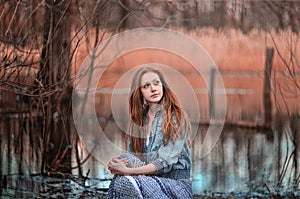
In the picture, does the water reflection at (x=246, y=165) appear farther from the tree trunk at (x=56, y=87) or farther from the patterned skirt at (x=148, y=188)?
the patterned skirt at (x=148, y=188)

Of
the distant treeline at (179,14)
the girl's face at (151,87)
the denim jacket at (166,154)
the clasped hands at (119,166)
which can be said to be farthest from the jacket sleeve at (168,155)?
the distant treeline at (179,14)

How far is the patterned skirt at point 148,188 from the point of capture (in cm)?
290

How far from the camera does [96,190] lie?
4238 mm

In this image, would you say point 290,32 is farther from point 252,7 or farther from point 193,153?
point 193,153

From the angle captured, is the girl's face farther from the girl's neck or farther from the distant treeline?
the distant treeline

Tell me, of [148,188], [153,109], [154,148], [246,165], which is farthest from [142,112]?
[246,165]

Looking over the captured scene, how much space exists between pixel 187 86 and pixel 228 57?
93 cm

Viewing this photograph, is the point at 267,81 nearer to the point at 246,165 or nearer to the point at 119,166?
the point at 246,165

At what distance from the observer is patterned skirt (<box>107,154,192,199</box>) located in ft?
9.52

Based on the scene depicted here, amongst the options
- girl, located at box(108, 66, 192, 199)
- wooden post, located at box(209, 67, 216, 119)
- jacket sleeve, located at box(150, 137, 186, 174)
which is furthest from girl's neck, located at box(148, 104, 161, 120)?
wooden post, located at box(209, 67, 216, 119)

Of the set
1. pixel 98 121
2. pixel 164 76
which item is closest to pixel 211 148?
pixel 98 121

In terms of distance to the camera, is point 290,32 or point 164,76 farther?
point 290,32

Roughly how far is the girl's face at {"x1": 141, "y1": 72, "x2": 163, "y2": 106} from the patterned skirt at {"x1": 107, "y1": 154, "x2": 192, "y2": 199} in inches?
13.2

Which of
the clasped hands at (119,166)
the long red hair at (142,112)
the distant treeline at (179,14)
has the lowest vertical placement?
the clasped hands at (119,166)
